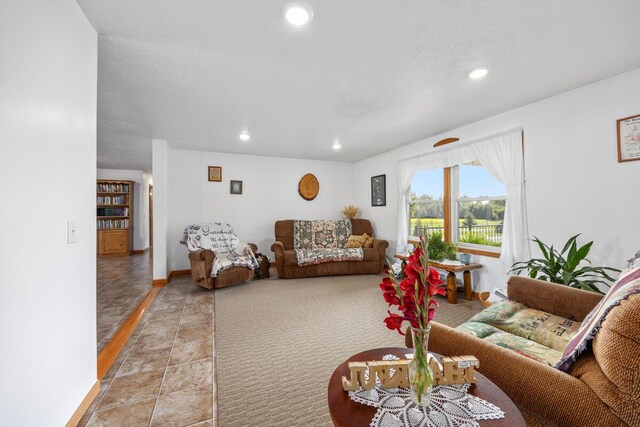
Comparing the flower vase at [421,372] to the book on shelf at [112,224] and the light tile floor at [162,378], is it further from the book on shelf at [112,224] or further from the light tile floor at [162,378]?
the book on shelf at [112,224]

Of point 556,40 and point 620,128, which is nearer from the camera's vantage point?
point 556,40

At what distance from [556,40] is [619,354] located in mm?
2081

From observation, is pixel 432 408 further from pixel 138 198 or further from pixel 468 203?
pixel 138 198

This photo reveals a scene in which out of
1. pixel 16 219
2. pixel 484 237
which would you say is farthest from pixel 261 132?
pixel 484 237

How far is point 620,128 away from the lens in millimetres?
2326

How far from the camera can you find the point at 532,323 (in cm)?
168

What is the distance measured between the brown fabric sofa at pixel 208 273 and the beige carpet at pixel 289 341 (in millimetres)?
149

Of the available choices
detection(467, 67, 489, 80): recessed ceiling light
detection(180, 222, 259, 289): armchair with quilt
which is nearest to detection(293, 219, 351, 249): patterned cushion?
detection(180, 222, 259, 289): armchair with quilt

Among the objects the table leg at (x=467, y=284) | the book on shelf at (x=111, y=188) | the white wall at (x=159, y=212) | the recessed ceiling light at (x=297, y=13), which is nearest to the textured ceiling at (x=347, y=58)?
the recessed ceiling light at (x=297, y=13)

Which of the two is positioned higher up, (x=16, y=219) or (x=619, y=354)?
(x=16, y=219)

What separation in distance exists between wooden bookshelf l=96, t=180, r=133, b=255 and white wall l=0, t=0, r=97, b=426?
255 inches

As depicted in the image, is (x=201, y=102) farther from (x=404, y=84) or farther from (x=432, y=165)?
(x=432, y=165)

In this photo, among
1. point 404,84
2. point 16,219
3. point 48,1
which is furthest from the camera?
point 404,84

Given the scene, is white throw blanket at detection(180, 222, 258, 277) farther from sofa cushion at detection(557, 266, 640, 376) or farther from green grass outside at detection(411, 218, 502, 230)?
sofa cushion at detection(557, 266, 640, 376)
